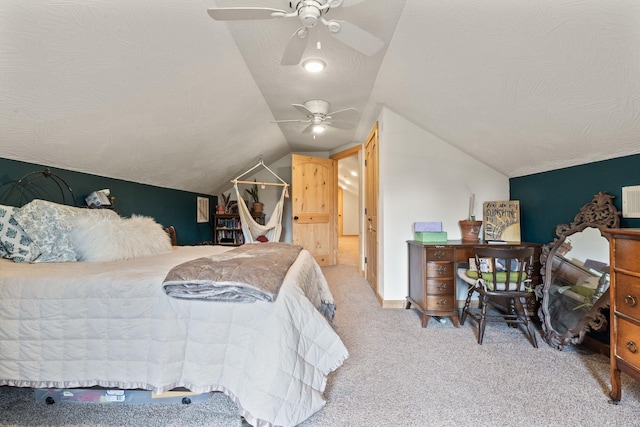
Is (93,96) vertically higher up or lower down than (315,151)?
lower down

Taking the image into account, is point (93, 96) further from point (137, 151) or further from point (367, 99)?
point (367, 99)

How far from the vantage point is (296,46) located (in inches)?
68.2

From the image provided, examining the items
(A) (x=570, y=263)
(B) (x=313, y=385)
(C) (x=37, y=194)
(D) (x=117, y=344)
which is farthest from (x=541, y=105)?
(C) (x=37, y=194)

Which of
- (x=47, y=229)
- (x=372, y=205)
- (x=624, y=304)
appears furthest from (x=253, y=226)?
(x=624, y=304)

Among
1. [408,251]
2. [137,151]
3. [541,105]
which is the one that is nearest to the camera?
[541,105]

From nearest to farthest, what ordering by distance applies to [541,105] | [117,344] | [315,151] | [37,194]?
[117,344]
[541,105]
[37,194]
[315,151]

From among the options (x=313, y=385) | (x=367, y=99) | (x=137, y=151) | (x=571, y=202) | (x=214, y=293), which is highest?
(x=367, y=99)

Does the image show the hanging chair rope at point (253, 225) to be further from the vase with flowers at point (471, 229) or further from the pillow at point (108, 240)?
the vase with flowers at point (471, 229)

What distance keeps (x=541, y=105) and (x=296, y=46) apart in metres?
1.56

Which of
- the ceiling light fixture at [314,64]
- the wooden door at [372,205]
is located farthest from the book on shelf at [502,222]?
the ceiling light fixture at [314,64]

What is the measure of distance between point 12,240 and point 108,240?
46 cm

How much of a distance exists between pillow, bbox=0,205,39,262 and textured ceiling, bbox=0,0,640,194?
472 millimetres

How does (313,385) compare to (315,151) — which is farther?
(315,151)

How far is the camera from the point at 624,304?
1452 mm
